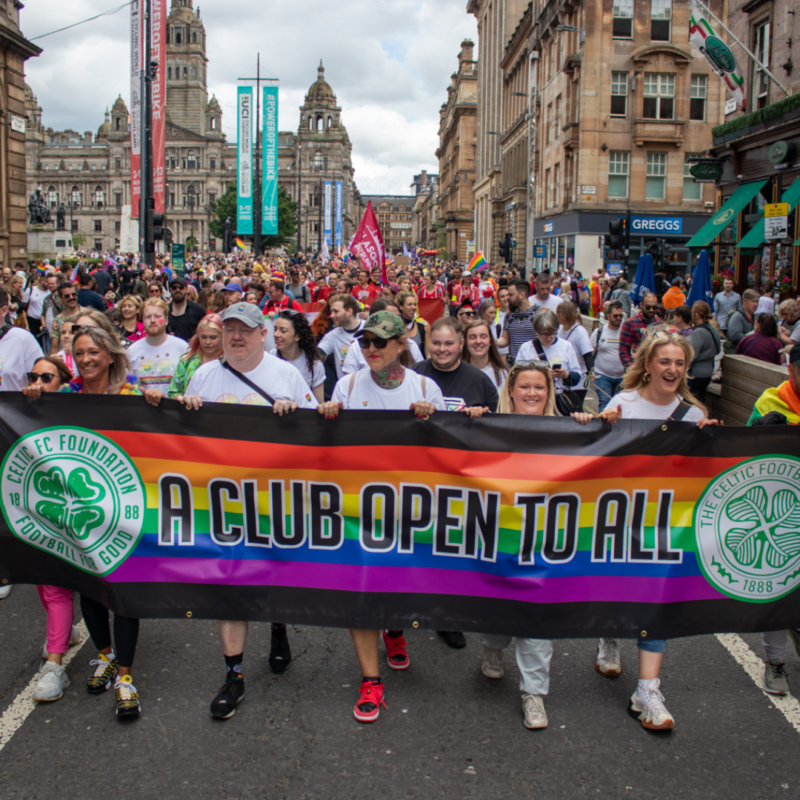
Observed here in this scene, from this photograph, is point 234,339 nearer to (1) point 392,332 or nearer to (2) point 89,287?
(1) point 392,332

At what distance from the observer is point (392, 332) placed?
438 centimetres

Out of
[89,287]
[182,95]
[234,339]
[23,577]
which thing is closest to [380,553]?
[234,339]

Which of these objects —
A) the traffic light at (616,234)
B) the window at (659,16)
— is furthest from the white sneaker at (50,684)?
the window at (659,16)

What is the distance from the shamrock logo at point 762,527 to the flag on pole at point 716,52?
58.0ft

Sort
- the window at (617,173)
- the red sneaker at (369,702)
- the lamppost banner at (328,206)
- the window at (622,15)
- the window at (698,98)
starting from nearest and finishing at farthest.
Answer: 1. the red sneaker at (369,702)
2. the window at (622,15)
3. the window at (698,98)
4. the window at (617,173)
5. the lamppost banner at (328,206)

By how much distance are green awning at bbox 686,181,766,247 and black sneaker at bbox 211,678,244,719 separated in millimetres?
19119

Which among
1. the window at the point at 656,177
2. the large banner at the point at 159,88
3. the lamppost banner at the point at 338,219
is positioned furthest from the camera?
the lamppost banner at the point at 338,219

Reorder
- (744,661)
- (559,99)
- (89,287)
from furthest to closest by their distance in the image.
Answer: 1. (559,99)
2. (89,287)
3. (744,661)

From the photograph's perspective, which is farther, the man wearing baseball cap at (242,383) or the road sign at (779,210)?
the road sign at (779,210)

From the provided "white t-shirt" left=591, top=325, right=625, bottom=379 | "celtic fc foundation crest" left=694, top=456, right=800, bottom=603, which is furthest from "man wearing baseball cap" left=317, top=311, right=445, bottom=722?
"white t-shirt" left=591, top=325, right=625, bottom=379

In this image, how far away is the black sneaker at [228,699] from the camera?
13.0ft

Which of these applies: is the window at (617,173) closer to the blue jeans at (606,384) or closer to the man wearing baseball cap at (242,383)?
the blue jeans at (606,384)

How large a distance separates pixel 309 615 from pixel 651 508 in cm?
171

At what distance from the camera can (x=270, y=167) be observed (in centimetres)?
3444
